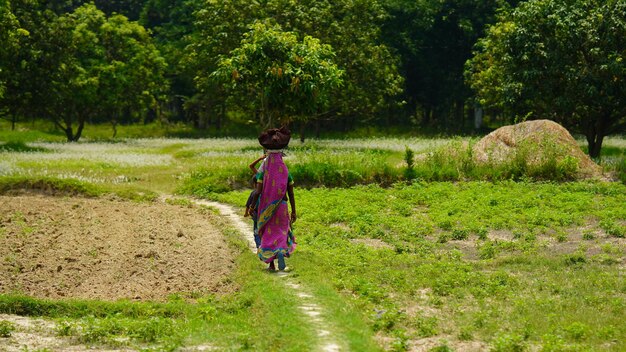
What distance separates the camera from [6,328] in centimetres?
1195

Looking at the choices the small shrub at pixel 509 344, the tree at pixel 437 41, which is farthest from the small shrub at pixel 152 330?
the tree at pixel 437 41

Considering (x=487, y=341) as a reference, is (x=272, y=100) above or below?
above

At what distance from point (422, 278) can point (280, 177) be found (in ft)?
10.8

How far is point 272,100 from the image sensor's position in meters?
32.5

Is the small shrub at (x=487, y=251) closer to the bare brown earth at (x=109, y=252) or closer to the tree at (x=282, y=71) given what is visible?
the bare brown earth at (x=109, y=252)

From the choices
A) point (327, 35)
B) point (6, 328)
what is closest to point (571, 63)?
point (327, 35)

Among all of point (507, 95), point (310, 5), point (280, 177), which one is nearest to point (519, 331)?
point (280, 177)

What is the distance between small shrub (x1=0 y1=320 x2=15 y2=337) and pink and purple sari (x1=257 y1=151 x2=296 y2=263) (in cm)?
497

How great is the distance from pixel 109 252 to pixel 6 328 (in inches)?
226

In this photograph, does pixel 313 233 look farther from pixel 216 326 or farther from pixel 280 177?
pixel 216 326

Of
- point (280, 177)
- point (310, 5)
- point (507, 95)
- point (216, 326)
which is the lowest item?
point (216, 326)

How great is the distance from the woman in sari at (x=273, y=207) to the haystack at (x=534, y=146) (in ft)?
53.7

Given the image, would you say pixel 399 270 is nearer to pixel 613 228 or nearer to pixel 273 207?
pixel 273 207

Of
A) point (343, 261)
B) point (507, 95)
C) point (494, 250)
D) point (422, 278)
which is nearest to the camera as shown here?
point (422, 278)
